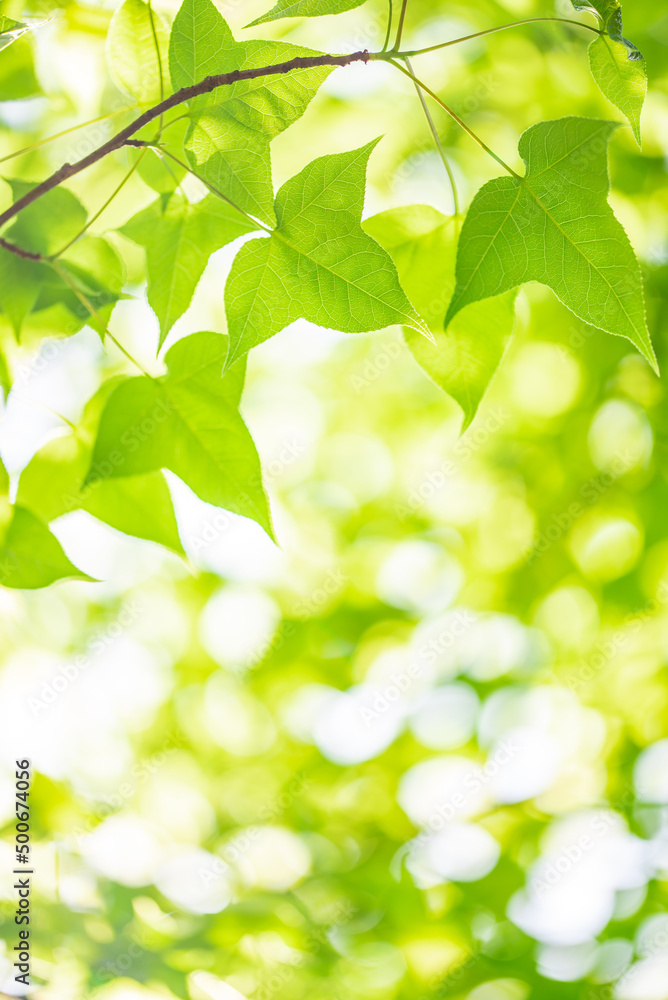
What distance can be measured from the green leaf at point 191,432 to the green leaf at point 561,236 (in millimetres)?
145

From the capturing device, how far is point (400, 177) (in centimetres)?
117

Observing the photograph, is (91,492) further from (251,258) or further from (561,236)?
(561,236)

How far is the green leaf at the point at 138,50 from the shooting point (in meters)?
0.34

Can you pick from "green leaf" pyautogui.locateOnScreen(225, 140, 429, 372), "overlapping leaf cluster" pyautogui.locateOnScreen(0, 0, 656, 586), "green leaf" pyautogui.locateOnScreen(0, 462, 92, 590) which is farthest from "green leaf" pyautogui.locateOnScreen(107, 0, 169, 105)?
"green leaf" pyautogui.locateOnScreen(0, 462, 92, 590)

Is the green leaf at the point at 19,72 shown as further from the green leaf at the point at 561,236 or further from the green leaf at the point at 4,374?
the green leaf at the point at 561,236

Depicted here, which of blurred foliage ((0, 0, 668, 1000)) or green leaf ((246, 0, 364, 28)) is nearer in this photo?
green leaf ((246, 0, 364, 28))

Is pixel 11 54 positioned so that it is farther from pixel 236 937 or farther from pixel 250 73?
pixel 236 937

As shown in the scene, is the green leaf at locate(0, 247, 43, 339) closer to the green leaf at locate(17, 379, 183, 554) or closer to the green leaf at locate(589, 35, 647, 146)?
the green leaf at locate(17, 379, 183, 554)

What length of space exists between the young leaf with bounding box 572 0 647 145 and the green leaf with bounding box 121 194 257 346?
177 millimetres

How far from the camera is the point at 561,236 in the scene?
11.7 inches

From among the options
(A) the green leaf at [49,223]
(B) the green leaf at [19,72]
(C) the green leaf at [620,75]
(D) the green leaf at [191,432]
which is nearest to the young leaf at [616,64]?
(C) the green leaf at [620,75]

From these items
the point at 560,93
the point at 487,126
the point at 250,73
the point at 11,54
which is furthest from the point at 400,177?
the point at 250,73

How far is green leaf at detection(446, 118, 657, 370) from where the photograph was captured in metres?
0.28

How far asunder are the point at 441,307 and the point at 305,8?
16cm
